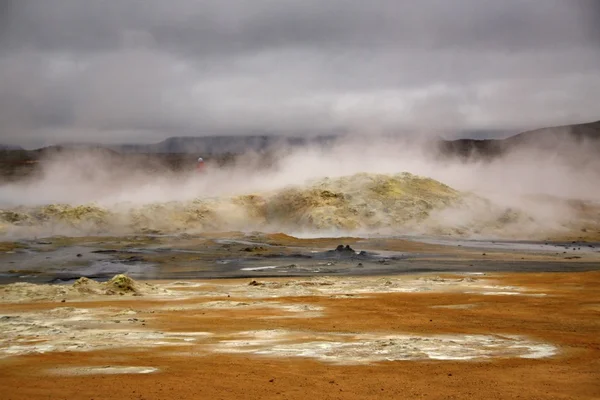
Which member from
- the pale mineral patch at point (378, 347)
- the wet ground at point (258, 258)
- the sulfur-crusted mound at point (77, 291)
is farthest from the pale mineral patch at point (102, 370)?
the wet ground at point (258, 258)

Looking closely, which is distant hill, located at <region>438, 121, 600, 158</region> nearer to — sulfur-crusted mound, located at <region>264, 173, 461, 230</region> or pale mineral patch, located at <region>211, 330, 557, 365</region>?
sulfur-crusted mound, located at <region>264, 173, 461, 230</region>

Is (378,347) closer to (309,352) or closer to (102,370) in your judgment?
(309,352)

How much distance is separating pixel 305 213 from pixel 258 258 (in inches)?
1360

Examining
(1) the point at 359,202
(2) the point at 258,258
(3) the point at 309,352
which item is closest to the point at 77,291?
(3) the point at 309,352

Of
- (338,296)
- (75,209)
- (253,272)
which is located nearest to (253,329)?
(338,296)

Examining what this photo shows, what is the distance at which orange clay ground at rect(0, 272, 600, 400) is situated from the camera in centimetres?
1083

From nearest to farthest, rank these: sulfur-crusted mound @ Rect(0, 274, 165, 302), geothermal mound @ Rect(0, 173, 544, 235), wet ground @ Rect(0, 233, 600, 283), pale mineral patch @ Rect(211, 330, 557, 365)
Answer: pale mineral patch @ Rect(211, 330, 557, 365) < sulfur-crusted mound @ Rect(0, 274, 165, 302) < wet ground @ Rect(0, 233, 600, 283) < geothermal mound @ Rect(0, 173, 544, 235)

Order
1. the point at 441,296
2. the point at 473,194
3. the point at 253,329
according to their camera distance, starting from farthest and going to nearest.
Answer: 1. the point at 473,194
2. the point at 441,296
3. the point at 253,329

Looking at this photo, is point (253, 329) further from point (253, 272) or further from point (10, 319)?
point (253, 272)

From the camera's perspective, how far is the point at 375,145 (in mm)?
137750

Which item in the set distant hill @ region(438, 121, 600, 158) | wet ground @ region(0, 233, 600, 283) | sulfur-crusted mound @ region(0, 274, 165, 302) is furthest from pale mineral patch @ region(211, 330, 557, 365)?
distant hill @ region(438, 121, 600, 158)

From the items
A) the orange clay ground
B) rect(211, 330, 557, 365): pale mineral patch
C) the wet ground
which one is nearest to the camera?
the orange clay ground

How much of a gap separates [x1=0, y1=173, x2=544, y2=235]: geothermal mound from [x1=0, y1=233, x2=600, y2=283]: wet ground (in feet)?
39.5

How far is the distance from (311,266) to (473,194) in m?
51.4
